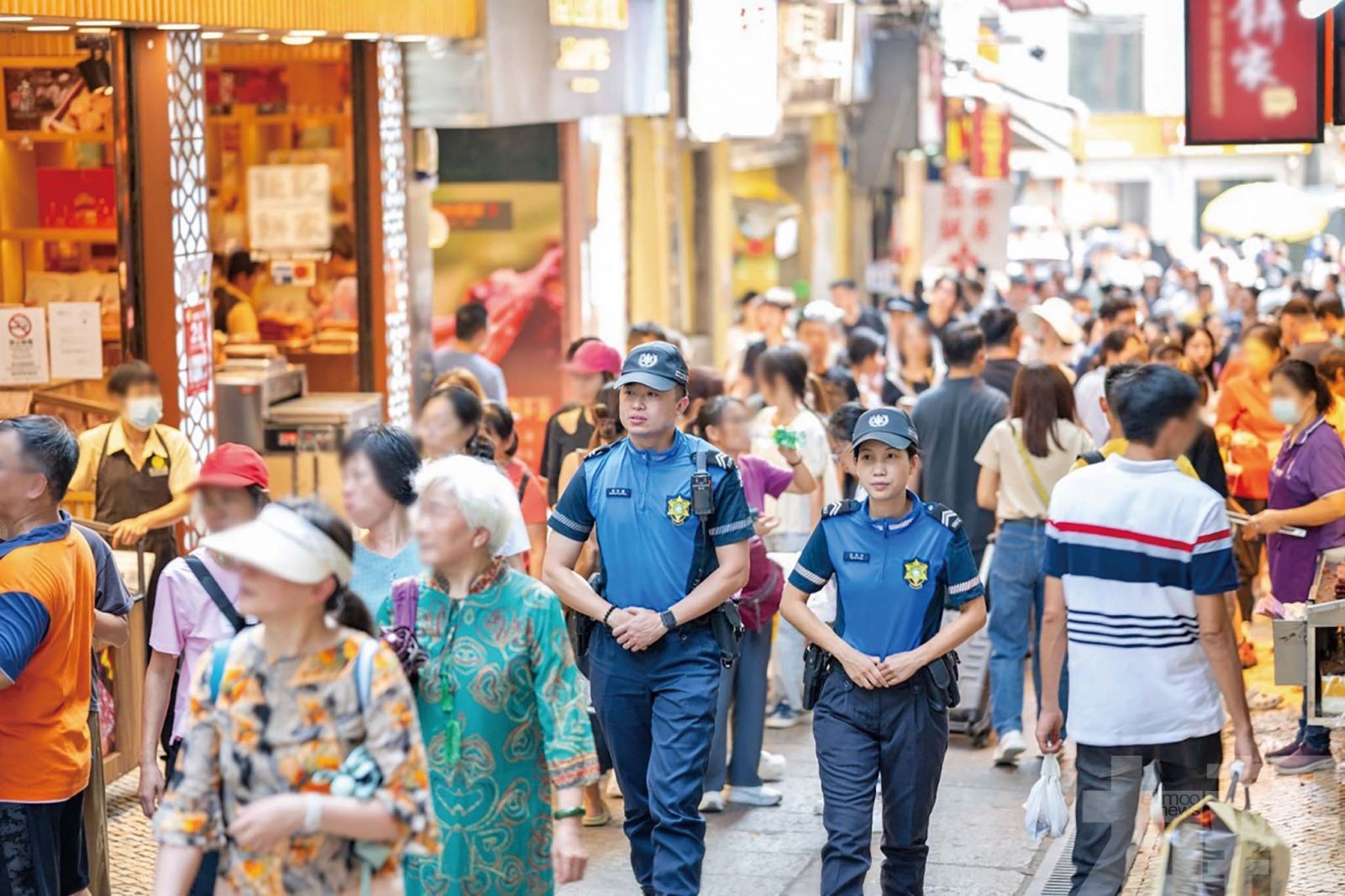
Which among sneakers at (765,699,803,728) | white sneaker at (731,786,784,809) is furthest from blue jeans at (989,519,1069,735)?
white sneaker at (731,786,784,809)

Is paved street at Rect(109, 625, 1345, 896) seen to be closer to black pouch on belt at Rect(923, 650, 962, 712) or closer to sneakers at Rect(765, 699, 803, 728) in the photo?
sneakers at Rect(765, 699, 803, 728)

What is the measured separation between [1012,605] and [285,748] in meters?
5.92

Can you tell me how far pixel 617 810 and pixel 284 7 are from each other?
469cm

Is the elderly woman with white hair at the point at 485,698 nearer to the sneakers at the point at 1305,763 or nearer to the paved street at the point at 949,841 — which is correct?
the paved street at the point at 949,841

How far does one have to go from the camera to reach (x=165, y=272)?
1012cm

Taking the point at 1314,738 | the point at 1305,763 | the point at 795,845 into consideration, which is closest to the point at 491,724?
the point at 795,845

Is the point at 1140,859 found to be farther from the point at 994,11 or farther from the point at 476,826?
the point at 994,11

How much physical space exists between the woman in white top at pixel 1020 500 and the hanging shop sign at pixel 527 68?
4.90 meters

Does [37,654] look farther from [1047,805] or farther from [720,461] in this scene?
[1047,805]

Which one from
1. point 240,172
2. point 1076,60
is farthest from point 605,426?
point 1076,60

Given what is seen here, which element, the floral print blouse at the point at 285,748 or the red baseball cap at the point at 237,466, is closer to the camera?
the floral print blouse at the point at 285,748

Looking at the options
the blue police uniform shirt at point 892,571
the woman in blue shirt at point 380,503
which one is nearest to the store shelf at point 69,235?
the blue police uniform shirt at point 892,571

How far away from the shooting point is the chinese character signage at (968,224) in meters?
21.8

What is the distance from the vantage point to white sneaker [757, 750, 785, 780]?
30.5 ft
